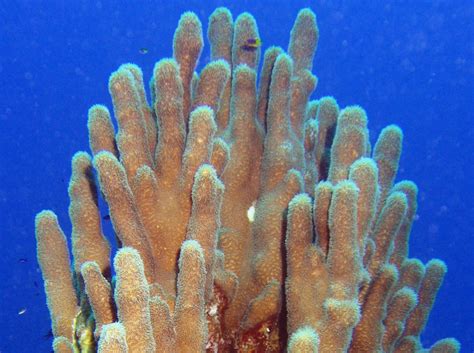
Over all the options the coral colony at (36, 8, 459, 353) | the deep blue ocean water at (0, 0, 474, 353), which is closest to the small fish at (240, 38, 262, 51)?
the coral colony at (36, 8, 459, 353)

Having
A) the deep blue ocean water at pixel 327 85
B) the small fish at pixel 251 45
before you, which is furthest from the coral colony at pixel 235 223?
the deep blue ocean water at pixel 327 85

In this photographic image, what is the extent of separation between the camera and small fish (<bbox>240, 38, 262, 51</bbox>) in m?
3.83

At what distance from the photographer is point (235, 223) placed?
3268 mm

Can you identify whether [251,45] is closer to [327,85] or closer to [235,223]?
[235,223]

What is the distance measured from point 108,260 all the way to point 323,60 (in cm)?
9956

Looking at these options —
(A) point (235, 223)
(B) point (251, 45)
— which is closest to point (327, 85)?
(B) point (251, 45)

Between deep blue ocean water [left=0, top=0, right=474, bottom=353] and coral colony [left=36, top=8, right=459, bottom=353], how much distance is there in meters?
52.1

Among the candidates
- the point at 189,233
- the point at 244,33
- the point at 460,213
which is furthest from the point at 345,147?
the point at 460,213

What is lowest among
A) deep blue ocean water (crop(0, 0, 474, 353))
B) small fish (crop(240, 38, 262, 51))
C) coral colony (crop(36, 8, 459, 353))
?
coral colony (crop(36, 8, 459, 353))

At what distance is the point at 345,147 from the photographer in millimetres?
2969

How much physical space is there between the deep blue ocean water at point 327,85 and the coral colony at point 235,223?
52.1 metres

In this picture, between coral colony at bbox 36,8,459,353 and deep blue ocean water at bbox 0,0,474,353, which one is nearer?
coral colony at bbox 36,8,459,353

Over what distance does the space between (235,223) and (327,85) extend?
94.4m

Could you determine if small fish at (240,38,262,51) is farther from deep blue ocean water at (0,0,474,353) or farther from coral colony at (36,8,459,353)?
deep blue ocean water at (0,0,474,353)
